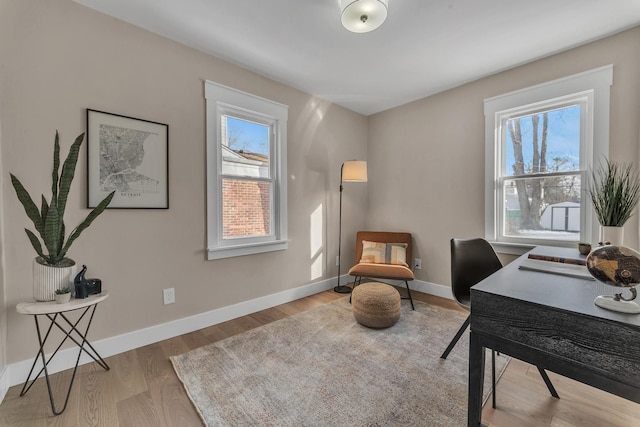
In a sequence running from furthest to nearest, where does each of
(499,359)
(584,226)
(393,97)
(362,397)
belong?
(393,97) < (584,226) < (499,359) < (362,397)

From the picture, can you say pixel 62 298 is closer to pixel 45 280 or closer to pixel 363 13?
pixel 45 280

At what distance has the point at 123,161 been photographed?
6.48 feet

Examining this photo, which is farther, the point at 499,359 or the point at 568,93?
the point at 568,93

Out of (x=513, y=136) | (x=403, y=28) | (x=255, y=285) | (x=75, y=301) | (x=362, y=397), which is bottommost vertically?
(x=362, y=397)

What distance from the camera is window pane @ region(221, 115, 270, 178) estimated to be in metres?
2.60

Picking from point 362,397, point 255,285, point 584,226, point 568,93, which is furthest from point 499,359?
point 568,93

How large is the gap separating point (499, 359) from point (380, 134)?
300 centimetres

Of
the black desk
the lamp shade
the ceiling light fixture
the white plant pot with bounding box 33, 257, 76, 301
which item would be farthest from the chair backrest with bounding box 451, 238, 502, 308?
the white plant pot with bounding box 33, 257, 76, 301

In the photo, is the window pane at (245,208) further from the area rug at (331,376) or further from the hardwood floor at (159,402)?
the hardwood floor at (159,402)

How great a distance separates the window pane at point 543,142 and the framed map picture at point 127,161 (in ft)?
11.1

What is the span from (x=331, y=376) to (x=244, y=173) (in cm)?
201

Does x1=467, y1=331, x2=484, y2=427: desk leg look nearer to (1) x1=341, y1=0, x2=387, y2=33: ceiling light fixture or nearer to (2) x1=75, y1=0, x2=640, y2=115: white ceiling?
(1) x1=341, y1=0, x2=387, y2=33: ceiling light fixture

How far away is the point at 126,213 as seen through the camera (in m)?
2.00

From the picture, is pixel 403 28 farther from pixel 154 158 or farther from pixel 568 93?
pixel 154 158
